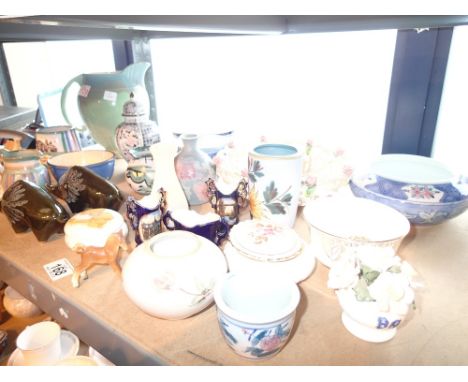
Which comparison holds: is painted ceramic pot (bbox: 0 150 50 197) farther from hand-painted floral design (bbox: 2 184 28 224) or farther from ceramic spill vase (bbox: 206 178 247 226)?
ceramic spill vase (bbox: 206 178 247 226)

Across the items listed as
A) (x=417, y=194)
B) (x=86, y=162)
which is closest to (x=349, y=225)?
(x=417, y=194)

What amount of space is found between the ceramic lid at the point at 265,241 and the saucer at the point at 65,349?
45 cm

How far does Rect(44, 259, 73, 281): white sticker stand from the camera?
2.08 ft

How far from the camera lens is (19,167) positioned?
84 cm

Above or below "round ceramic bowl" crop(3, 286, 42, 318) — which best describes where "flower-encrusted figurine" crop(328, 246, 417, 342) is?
above

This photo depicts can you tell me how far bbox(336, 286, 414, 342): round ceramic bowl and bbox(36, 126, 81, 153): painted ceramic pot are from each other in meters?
0.86

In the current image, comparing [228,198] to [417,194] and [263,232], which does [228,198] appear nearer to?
[263,232]

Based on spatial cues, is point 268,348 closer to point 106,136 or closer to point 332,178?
point 332,178

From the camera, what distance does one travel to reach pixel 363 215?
0.70 metres

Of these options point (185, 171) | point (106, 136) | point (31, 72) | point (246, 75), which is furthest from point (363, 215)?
point (31, 72)

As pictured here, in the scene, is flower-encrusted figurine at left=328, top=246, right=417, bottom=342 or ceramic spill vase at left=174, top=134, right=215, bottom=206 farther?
ceramic spill vase at left=174, top=134, right=215, bottom=206

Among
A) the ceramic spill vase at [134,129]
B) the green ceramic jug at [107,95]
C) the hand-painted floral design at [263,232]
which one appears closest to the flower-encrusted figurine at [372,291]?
the hand-painted floral design at [263,232]

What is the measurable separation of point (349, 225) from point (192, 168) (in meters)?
0.36

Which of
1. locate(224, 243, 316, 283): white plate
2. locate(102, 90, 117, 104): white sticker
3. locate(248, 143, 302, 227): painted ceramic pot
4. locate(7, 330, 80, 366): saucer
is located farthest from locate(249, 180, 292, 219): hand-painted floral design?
locate(102, 90, 117, 104): white sticker
